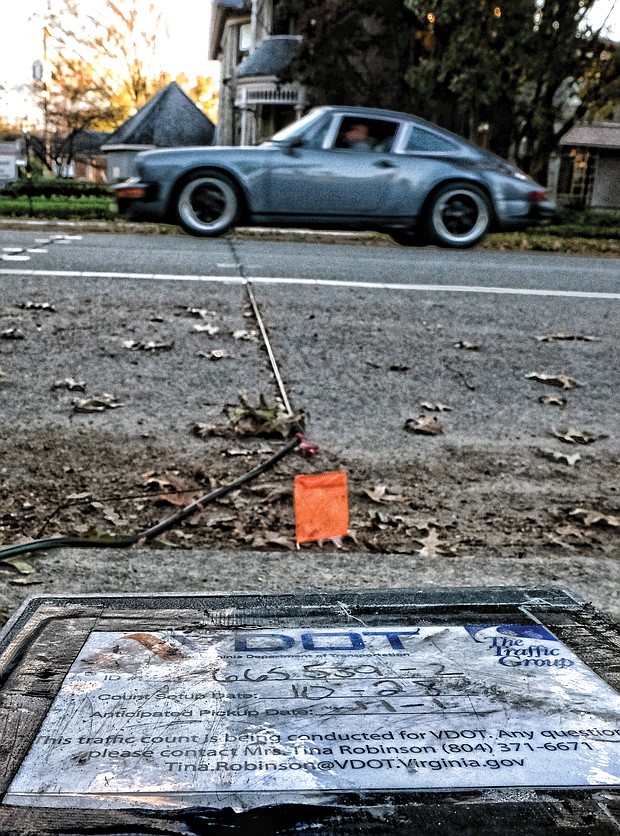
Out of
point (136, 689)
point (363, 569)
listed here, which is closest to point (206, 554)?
point (363, 569)

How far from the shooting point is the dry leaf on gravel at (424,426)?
147 inches

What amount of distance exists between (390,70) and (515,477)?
35.6 feet

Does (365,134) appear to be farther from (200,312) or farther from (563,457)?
(200,312)

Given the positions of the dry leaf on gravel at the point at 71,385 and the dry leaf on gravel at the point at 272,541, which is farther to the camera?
the dry leaf on gravel at the point at 71,385

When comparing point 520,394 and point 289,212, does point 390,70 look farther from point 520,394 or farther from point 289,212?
point 289,212

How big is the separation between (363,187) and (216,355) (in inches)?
98.8

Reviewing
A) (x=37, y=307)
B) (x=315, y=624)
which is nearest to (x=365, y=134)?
(x=315, y=624)

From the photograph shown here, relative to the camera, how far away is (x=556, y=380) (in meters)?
4.39

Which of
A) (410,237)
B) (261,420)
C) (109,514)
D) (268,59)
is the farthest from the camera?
(268,59)

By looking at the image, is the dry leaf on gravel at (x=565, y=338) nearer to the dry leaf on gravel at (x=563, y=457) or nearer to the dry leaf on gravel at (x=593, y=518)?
the dry leaf on gravel at (x=563, y=457)

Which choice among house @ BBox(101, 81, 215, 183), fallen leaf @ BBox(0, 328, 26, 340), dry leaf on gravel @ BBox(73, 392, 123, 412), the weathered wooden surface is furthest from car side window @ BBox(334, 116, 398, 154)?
house @ BBox(101, 81, 215, 183)

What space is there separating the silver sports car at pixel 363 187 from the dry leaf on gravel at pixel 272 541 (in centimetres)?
98

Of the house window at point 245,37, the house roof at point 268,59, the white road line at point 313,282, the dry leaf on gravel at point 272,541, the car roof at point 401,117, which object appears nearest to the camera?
the car roof at point 401,117

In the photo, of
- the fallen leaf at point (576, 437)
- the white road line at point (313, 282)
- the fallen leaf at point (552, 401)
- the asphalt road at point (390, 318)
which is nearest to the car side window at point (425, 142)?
the asphalt road at point (390, 318)
